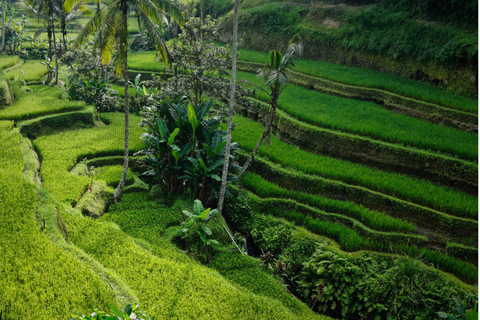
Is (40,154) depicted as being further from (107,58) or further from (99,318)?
(99,318)

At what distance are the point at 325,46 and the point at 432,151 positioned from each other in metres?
9.59

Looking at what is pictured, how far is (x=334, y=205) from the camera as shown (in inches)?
298

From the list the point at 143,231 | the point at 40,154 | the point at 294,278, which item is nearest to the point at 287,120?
the point at 294,278

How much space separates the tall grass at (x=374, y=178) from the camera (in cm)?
691

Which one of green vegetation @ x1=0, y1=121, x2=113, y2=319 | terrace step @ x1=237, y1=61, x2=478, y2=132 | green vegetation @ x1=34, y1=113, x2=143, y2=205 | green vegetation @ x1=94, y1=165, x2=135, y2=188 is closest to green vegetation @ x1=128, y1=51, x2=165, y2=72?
green vegetation @ x1=34, y1=113, x2=143, y2=205

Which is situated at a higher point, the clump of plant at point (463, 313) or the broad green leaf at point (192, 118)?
the broad green leaf at point (192, 118)

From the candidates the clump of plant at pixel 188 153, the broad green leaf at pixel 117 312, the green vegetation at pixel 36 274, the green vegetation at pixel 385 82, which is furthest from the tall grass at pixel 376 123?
the broad green leaf at pixel 117 312

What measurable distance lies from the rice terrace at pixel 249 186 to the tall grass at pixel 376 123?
0.06 meters

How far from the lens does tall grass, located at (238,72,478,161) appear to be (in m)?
8.16

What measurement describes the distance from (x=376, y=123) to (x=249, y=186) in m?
4.13

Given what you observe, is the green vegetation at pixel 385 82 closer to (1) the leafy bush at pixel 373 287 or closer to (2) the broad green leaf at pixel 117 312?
(1) the leafy bush at pixel 373 287

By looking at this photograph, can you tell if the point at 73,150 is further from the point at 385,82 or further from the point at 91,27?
the point at 385,82

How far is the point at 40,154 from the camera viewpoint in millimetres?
8914

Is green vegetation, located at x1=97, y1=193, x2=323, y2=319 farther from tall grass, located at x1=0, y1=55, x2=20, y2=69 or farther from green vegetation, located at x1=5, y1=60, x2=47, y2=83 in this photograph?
tall grass, located at x1=0, y1=55, x2=20, y2=69
